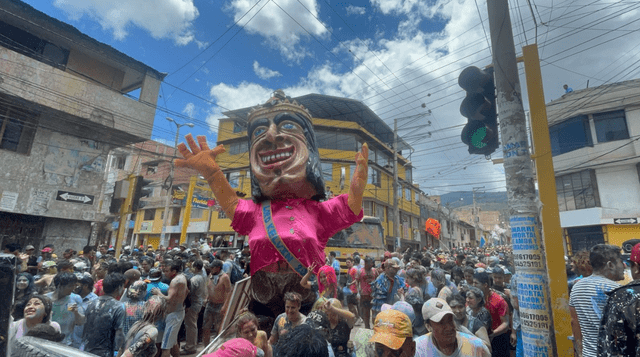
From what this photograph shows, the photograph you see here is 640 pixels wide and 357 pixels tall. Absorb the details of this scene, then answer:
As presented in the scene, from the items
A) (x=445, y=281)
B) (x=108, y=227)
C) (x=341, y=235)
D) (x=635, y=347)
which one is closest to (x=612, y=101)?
(x=341, y=235)

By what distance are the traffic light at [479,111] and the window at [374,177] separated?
22.5m

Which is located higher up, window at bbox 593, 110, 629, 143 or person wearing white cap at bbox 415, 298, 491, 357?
window at bbox 593, 110, 629, 143

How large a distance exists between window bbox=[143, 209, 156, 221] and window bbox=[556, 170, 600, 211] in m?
29.8

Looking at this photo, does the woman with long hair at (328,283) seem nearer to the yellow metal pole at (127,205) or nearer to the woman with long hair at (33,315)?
the woman with long hair at (33,315)

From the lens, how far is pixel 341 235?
37.1 feet

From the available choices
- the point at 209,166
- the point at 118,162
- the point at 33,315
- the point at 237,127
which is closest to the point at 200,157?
the point at 209,166

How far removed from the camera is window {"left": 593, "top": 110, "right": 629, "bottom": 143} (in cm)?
1577

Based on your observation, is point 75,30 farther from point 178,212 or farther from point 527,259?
point 178,212

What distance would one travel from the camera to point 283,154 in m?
4.50

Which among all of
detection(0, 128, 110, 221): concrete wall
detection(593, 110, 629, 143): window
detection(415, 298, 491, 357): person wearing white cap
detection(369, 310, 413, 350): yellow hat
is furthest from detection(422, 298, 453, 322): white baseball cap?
detection(593, 110, 629, 143): window

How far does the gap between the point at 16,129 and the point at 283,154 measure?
1257cm

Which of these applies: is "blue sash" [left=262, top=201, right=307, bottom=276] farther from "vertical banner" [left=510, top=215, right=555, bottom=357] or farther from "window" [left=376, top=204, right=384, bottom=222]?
"window" [left=376, top=204, right=384, bottom=222]

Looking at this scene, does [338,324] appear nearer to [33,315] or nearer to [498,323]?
[498,323]

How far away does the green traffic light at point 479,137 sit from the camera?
127 inches
